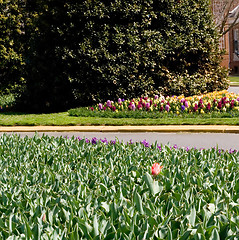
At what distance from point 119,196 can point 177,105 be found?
11.0 metres

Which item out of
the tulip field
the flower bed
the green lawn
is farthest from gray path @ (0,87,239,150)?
the tulip field

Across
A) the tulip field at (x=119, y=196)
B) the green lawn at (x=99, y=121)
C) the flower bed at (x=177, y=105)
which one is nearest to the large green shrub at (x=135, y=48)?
the flower bed at (x=177, y=105)

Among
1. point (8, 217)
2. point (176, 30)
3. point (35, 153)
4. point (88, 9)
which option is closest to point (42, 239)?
point (8, 217)

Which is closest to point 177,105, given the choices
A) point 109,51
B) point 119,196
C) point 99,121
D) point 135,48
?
point 135,48

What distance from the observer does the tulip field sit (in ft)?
9.25

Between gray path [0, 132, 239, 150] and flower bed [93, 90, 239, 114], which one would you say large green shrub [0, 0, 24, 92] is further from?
gray path [0, 132, 239, 150]

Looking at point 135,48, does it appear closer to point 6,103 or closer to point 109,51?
point 109,51

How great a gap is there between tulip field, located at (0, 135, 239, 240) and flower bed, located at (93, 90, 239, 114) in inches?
340

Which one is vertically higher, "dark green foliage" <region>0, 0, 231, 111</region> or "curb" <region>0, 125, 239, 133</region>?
"dark green foliage" <region>0, 0, 231, 111</region>

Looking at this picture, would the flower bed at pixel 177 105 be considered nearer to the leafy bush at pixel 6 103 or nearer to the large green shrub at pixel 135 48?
the large green shrub at pixel 135 48

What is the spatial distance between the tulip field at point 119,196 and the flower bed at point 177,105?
864 centimetres

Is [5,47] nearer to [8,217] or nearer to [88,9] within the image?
[88,9]

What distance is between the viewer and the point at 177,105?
14289 mm

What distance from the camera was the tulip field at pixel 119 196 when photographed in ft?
9.25
